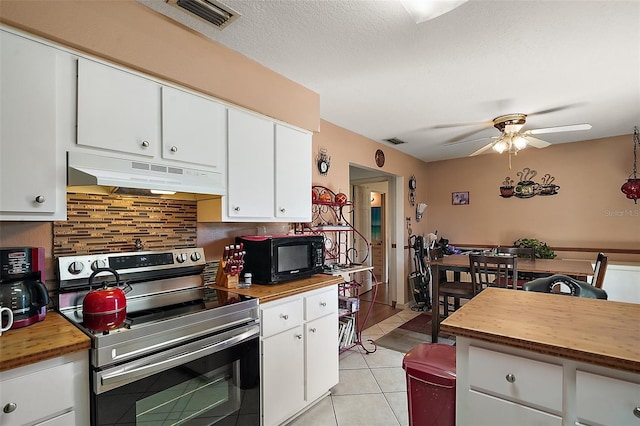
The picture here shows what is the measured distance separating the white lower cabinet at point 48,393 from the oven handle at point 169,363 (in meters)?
0.09

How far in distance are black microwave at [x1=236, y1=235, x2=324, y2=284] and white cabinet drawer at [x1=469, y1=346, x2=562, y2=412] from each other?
1253 mm

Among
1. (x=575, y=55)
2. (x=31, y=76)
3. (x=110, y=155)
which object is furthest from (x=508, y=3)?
(x=31, y=76)

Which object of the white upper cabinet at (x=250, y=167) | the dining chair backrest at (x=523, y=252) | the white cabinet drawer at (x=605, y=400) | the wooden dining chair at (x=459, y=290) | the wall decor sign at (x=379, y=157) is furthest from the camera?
the wall decor sign at (x=379, y=157)

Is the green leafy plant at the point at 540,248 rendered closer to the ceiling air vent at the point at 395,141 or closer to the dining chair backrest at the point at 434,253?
the dining chair backrest at the point at 434,253

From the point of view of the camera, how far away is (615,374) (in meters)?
0.97

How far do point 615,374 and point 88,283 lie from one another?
2178 mm

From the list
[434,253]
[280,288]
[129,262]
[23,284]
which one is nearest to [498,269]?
[434,253]

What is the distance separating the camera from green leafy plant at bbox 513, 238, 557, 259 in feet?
13.8

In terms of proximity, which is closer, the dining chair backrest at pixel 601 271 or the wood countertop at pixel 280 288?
the wood countertop at pixel 280 288

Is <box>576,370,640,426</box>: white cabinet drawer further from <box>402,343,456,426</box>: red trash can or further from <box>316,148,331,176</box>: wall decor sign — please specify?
<box>316,148,331,176</box>: wall decor sign

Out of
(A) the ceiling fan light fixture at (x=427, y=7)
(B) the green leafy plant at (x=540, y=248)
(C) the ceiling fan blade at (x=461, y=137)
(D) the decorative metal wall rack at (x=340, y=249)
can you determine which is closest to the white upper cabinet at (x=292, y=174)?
(D) the decorative metal wall rack at (x=340, y=249)

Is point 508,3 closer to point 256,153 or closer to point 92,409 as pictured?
point 256,153

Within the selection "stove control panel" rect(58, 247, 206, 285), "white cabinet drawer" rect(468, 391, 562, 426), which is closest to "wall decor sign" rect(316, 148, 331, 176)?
"stove control panel" rect(58, 247, 206, 285)

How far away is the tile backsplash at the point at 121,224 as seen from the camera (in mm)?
1647
